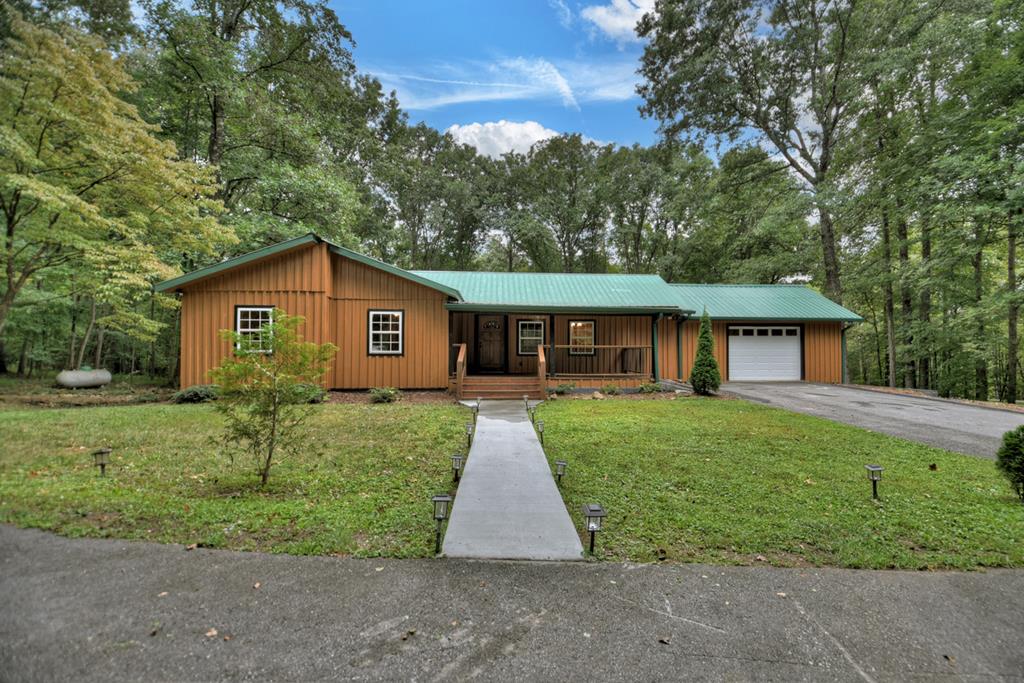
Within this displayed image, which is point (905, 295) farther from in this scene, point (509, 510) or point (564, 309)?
point (509, 510)

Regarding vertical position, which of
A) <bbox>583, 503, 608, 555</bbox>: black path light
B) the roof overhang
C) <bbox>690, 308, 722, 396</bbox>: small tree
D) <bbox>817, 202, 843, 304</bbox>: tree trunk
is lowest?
<bbox>583, 503, 608, 555</bbox>: black path light

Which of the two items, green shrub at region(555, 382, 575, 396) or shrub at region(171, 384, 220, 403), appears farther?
green shrub at region(555, 382, 575, 396)

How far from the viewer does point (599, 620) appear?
2361 millimetres

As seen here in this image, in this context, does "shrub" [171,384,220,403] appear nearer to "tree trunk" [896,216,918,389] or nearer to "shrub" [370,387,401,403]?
"shrub" [370,387,401,403]

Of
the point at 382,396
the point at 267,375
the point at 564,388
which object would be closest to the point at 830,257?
the point at 564,388

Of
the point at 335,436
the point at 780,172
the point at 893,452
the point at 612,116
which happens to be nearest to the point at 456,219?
the point at 612,116

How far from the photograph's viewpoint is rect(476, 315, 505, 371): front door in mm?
13797

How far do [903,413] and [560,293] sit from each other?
933 centimetres

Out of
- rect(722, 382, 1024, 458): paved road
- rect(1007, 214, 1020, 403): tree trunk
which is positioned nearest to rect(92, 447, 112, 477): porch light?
rect(722, 382, 1024, 458): paved road

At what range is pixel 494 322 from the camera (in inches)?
546

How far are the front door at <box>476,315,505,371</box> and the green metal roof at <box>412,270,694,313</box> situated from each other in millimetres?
797

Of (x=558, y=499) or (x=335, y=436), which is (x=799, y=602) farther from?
(x=335, y=436)

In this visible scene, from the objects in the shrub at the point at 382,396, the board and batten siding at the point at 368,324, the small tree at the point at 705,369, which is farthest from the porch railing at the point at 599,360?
the shrub at the point at 382,396

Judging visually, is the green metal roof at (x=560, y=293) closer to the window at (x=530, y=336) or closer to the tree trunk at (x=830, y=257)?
the window at (x=530, y=336)
